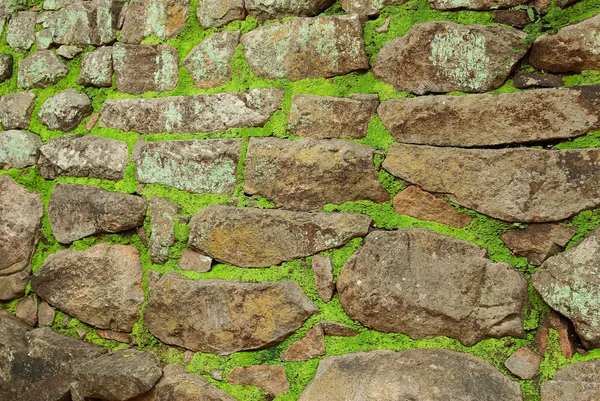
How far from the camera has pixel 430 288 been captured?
183 cm

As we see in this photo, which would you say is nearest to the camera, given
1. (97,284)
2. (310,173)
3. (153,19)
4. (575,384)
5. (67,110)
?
(575,384)

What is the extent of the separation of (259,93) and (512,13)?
0.84m

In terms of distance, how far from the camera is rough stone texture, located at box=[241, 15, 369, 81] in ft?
6.67

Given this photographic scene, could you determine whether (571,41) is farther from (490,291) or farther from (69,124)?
(69,124)

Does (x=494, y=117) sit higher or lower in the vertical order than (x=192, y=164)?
higher

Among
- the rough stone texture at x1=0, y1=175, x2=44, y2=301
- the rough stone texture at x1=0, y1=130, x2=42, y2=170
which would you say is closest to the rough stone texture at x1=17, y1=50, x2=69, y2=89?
the rough stone texture at x1=0, y1=130, x2=42, y2=170

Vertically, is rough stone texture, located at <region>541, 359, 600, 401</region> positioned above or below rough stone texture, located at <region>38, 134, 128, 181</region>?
below

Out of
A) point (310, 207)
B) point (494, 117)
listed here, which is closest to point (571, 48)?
point (494, 117)

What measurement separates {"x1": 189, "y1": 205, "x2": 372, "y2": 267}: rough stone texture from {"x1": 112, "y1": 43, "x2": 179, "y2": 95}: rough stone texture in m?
0.56

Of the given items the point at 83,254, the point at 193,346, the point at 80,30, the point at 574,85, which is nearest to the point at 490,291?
the point at 574,85

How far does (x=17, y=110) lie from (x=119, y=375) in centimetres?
128

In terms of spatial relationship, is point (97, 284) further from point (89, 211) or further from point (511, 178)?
point (511, 178)

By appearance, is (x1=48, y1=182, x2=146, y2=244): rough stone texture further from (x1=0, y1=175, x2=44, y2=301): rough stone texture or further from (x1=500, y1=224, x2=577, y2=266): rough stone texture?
(x1=500, y1=224, x2=577, y2=266): rough stone texture

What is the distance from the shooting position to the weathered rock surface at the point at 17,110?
2.66 metres
